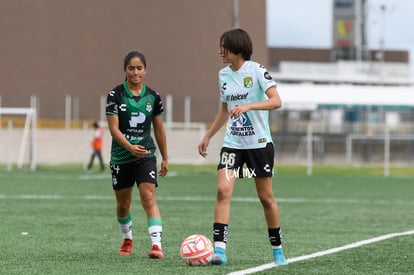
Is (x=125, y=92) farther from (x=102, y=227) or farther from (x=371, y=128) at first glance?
(x=371, y=128)

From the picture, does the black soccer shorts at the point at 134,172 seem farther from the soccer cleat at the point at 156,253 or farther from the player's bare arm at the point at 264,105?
the player's bare arm at the point at 264,105

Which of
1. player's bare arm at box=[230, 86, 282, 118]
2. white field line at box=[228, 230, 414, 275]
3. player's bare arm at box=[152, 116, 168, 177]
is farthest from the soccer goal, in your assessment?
player's bare arm at box=[230, 86, 282, 118]

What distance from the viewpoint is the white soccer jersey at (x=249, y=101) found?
8500 mm

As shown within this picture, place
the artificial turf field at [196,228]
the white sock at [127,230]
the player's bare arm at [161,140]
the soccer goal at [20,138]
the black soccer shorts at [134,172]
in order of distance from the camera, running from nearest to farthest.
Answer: the artificial turf field at [196,228] → the black soccer shorts at [134,172] → the player's bare arm at [161,140] → the white sock at [127,230] → the soccer goal at [20,138]

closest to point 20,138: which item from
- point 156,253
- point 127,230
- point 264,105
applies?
point 127,230

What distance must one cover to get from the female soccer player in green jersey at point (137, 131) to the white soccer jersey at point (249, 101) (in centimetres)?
96

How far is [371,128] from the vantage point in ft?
171

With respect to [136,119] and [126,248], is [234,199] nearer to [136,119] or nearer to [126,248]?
[126,248]

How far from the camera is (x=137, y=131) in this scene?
9.24 metres

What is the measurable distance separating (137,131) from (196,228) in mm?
3777

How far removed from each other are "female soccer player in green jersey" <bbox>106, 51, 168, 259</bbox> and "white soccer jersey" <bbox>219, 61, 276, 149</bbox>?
0.96 m

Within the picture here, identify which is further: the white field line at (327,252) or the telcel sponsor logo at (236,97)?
the telcel sponsor logo at (236,97)

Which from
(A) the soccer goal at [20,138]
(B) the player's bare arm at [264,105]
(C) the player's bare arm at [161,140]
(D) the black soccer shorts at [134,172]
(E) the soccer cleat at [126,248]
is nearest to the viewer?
(B) the player's bare arm at [264,105]

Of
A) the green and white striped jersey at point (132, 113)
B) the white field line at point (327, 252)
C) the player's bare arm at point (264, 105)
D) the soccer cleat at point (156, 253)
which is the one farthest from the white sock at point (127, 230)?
the player's bare arm at point (264, 105)
